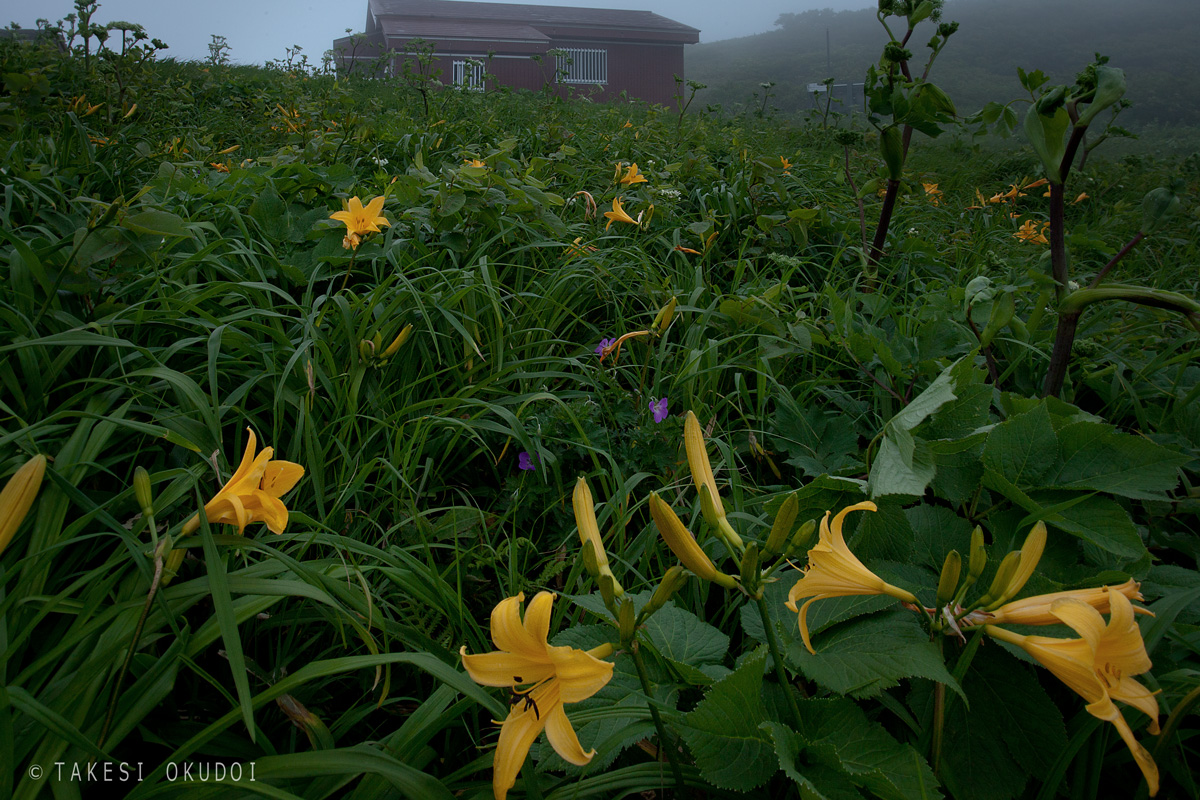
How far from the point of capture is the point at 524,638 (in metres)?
0.63

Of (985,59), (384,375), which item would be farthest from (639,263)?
(985,59)

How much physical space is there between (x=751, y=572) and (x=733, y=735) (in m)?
0.23

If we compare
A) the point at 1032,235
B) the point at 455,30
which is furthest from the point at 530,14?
the point at 1032,235

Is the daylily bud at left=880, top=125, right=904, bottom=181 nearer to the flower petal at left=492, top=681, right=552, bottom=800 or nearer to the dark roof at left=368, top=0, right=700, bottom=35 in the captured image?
the flower petal at left=492, top=681, right=552, bottom=800

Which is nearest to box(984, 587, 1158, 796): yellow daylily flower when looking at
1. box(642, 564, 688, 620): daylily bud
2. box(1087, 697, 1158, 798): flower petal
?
box(1087, 697, 1158, 798): flower petal

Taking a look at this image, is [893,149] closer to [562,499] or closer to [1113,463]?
[1113,463]

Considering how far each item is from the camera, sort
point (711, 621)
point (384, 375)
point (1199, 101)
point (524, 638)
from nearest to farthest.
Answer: point (524, 638) < point (711, 621) < point (384, 375) < point (1199, 101)

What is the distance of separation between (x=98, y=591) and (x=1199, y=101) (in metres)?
11.8

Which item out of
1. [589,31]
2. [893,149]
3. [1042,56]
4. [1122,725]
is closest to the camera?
[1122,725]

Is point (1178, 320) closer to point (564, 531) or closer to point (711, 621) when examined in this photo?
point (711, 621)

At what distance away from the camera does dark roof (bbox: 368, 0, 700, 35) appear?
2684cm

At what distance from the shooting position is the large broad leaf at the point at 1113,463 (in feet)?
3.25

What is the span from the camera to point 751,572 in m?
0.69

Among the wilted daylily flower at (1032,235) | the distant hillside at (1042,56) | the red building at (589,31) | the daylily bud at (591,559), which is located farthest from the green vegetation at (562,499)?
the red building at (589,31)
